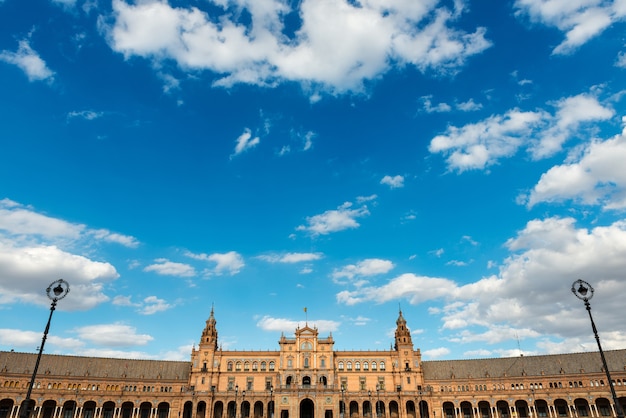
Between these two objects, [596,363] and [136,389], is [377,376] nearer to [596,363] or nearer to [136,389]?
[596,363]

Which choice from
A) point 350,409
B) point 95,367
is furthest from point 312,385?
point 95,367

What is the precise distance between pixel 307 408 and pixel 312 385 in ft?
16.8

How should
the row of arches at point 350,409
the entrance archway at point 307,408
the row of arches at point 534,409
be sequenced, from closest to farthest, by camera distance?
1. the row of arches at point 534,409
2. the row of arches at point 350,409
3. the entrance archway at point 307,408

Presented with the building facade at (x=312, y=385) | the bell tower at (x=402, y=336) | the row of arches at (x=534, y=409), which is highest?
the bell tower at (x=402, y=336)

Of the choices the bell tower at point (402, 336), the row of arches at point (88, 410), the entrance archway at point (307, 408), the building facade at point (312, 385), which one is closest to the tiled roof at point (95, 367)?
the building facade at point (312, 385)

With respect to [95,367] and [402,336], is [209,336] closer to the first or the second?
[95,367]

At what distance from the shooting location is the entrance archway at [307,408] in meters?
101

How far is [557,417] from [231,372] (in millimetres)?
73121

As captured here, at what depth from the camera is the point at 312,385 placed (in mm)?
102375

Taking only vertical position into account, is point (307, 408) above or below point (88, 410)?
below

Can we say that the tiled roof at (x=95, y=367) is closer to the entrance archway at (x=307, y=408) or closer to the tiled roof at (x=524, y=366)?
the entrance archway at (x=307, y=408)

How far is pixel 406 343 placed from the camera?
363 ft

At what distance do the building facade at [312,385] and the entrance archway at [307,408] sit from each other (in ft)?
0.73

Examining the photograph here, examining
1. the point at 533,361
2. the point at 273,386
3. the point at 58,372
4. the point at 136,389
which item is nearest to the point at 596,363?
the point at 533,361
